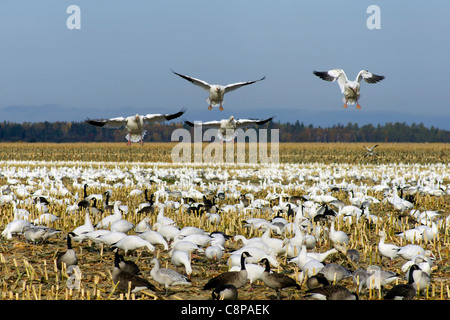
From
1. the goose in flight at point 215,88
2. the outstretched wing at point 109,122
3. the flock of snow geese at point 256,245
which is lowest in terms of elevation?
the flock of snow geese at point 256,245

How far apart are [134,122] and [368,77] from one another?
441 inches

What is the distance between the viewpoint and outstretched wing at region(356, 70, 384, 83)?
19.9 meters

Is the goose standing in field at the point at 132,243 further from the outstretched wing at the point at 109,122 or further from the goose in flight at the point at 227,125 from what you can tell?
the goose in flight at the point at 227,125

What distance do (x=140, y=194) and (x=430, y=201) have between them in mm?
9678

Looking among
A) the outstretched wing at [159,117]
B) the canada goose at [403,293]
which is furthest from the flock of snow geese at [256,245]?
the outstretched wing at [159,117]

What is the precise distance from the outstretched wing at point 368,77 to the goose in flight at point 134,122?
8045 millimetres

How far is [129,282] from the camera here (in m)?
5.29

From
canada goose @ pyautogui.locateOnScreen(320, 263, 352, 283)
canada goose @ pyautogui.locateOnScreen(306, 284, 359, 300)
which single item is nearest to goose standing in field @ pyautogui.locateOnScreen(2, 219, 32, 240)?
canada goose @ pyautogui.locateOnScreen(320, 263, 352, 283)

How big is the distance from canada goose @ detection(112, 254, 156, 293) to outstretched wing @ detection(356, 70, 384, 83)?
660 inches

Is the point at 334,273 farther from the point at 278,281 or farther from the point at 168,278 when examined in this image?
the point at 168,278

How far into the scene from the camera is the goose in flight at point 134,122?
20.0 meters

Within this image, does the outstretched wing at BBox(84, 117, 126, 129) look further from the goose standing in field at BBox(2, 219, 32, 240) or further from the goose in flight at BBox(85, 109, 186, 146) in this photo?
the goose standing in field at BBox(2, 219, 32, 240)

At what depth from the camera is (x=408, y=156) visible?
42406mm

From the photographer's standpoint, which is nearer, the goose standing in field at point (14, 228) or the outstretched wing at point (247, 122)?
the goose standing in field at point (14, 228)
